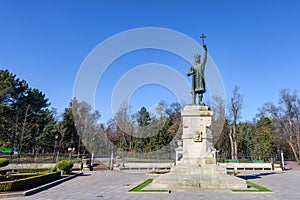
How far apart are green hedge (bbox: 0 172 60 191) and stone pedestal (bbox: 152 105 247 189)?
6.68 meters

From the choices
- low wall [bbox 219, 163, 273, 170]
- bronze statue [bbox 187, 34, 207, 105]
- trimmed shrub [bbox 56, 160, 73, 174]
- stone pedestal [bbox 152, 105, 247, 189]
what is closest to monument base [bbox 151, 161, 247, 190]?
stone pedestal [bbox 152, 105, 247, 189]

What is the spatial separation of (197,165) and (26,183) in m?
9.15

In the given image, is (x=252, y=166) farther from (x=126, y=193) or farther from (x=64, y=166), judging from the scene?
(x=126, y=193)

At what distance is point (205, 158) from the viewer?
473 inches

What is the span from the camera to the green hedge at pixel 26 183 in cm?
1014

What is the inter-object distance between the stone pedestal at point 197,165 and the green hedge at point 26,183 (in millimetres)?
6684

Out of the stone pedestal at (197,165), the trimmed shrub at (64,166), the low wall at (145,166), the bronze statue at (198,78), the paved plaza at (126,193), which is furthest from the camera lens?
the low wall at (145,166)

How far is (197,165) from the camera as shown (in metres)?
11.8

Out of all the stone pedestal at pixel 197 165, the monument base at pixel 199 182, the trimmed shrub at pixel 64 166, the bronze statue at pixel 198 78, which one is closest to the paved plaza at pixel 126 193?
the monument base at pixel 199 182

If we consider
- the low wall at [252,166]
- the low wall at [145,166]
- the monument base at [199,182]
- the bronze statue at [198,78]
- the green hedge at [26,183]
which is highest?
the bronze statue at [198,78]

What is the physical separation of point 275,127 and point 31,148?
153 feet

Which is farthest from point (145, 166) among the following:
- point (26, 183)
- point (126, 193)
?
point (126, 193)

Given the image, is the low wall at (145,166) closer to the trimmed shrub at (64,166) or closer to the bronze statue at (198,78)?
the trimmed shrub at (64,166)

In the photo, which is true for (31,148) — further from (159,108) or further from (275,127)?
(275,127)
